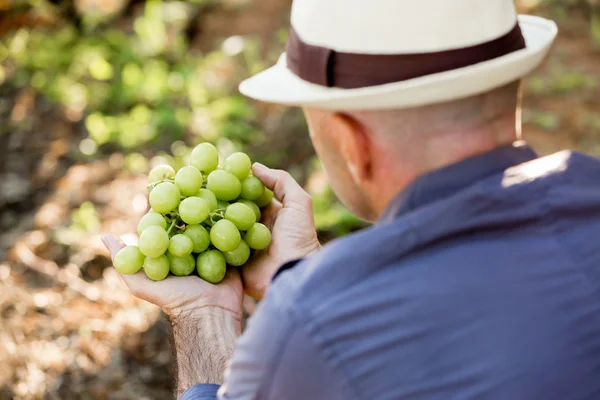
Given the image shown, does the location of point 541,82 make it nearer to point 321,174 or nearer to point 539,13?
point 539,13

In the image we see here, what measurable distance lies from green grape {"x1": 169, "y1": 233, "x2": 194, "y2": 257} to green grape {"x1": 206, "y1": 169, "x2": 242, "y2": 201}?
179 millimetres

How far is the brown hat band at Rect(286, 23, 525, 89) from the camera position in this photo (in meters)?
1.30

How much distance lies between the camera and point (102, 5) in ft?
18.5

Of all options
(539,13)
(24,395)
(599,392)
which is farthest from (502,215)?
(539,13)

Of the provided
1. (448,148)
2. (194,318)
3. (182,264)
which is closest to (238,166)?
(182,264)

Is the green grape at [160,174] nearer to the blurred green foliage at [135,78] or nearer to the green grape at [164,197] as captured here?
the green grape at [164,197]

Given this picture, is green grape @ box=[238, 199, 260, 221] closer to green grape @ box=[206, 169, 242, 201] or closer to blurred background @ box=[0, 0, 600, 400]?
green grape @ box=[206, 169, 242, 201]

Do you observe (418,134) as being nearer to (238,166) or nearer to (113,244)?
(238,166)

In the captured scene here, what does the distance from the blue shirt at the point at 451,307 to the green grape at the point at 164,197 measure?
754 millimetres

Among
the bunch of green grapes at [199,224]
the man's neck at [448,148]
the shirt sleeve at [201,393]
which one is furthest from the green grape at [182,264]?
the man's neck at [448,148]

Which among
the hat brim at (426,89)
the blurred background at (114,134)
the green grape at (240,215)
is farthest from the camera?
the blurred background at (114,134)

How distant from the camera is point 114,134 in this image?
4.39 metres

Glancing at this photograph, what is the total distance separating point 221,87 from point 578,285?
3680mm

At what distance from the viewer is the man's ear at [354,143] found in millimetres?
1340
